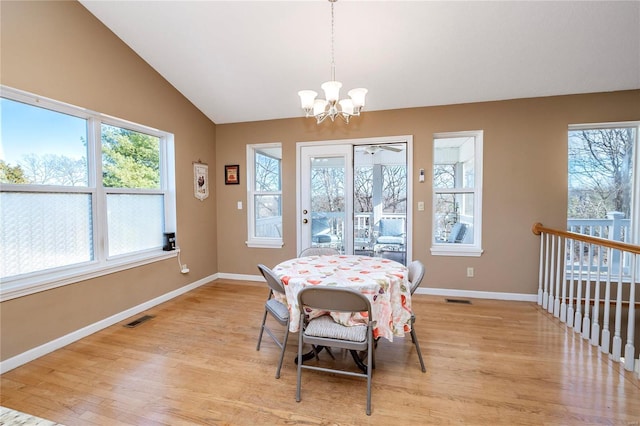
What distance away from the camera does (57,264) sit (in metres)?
2.55

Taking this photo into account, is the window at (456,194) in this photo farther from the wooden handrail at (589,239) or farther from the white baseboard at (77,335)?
the white baseboard at (77,335)

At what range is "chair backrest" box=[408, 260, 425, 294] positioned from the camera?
2.10 metres

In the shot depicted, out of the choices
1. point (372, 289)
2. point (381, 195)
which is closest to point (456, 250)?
point (372, 289)

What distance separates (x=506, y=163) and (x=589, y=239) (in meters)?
1.30

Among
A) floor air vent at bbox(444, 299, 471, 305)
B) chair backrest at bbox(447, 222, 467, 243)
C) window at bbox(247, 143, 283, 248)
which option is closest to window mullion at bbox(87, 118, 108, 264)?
window at bbox(247, 143, 283, 248)

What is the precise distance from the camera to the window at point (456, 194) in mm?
3730

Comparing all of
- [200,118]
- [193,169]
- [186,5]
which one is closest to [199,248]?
[193,169]

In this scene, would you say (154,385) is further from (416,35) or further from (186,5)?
(416,35)

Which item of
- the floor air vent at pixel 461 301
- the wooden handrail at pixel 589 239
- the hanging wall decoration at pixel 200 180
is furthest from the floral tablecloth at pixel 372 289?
the hanging wall decoration at pixel 200 180

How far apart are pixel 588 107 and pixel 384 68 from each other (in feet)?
7.85

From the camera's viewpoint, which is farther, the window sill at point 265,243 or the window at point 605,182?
the window sill at point 265,243

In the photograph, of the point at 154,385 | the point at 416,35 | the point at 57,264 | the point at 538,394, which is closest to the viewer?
the point at 538,394

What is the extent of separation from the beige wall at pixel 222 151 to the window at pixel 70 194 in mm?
153

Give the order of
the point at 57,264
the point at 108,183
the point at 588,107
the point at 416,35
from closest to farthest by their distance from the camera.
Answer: the point at 57,264
the point at 416,35
the point at 108,183
the point at 588,107
